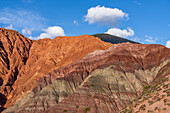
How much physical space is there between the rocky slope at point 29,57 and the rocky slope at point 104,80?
53.9 ft

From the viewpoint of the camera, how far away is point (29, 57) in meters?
135

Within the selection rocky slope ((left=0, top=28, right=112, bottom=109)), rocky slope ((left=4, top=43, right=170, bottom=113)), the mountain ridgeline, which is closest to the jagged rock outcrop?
rocky slope ((left=0, top=28, right=112, bottom=109))

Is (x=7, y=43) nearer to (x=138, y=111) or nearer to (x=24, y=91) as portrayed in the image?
(x=24, y=91)

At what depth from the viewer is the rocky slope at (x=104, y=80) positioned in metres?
54.8

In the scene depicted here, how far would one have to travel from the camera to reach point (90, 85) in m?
59.1

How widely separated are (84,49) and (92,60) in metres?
21.7

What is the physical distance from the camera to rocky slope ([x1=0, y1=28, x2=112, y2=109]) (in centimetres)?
9888

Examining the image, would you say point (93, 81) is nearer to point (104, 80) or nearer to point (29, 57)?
point (104, 80)

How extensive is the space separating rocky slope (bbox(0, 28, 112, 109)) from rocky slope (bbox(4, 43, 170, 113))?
1644 cm

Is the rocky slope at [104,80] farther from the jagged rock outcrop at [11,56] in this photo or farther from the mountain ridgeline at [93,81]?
the jagged rock outcrop at [11,56]

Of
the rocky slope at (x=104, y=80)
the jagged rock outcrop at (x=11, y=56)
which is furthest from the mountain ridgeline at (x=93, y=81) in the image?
the jagged rock outcrop at (x=11, y=56)

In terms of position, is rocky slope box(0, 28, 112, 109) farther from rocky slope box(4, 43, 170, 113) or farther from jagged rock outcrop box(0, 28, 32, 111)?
rocky slope box(4, 43, 170, 113)

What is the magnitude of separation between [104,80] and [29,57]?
85.0m

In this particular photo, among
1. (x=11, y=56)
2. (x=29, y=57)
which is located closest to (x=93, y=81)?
(x=29, y=57)
